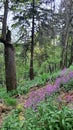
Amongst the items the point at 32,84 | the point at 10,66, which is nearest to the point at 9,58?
the point at 10,66

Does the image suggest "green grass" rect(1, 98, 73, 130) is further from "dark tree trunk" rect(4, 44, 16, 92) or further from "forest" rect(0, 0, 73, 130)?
"dark tree trunk" rect(4, 44, 16, 92)

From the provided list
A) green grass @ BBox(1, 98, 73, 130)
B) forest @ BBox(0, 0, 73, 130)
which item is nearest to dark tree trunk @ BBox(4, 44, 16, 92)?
forest @ BBox(0, 0, 73, 130)

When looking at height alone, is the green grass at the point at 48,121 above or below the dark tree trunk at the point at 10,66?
above

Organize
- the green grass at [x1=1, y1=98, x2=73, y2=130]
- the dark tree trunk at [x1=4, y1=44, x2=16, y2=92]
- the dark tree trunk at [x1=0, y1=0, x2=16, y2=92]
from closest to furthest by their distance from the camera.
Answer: the green grass at [x1=1, y1=98, x2=73, y2=130] → the dark tree trunk at [x1=0, y1=0, x2=16, y2=92] → the dark tree trunk at [x1=4, y1=44, x2=16, y2=92]

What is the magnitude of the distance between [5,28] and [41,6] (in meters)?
9.88

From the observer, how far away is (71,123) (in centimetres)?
482

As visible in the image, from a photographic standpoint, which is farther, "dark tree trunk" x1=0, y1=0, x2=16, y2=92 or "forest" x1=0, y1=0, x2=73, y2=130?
"dark tree trunk" x1=0, y1=0, x2=16, y2=92

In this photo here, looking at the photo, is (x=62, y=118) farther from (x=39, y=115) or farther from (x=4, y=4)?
(x=4, y=4)

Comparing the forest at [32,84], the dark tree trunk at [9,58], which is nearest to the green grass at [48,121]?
the forest at [32,84]

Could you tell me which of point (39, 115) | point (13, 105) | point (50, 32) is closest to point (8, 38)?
point (13, 105)

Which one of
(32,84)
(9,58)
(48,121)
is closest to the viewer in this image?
(48,121)

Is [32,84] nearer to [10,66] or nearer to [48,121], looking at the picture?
[10,66]

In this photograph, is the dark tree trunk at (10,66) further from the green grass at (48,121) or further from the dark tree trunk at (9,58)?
the green grass at (48,121)

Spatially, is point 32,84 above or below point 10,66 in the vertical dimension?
below
